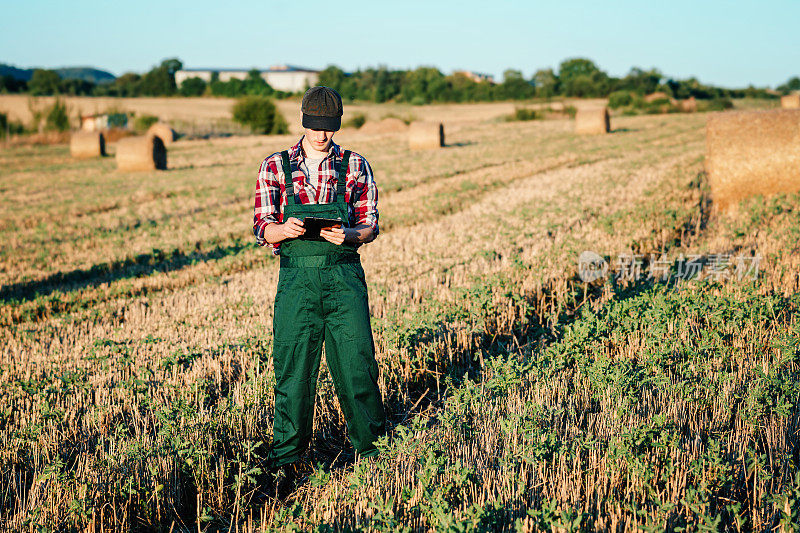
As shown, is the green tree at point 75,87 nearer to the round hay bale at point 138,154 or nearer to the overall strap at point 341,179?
the round hay bale at point 138,154

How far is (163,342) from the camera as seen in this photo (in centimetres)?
650

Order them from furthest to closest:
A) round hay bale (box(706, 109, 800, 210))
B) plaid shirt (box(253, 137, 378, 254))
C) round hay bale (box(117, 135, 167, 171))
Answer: round hay bale (box(117, 135, 167, 171)) → round hay bale (box(706, 109, 800, 210)) → plaid shirt (box(253, 137, 378, 254))

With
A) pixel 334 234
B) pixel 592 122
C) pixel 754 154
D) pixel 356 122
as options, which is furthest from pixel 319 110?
pixel 356 122

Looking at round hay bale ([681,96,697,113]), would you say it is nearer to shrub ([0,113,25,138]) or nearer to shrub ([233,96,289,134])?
shrub ([233,96,289,134])

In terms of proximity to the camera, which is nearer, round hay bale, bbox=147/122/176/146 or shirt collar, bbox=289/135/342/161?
shirt collar, bbox=289/135/342/161

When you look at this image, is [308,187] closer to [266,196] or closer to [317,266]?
[266,196]

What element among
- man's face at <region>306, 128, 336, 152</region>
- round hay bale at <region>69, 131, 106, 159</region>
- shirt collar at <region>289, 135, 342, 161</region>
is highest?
round hay bale at <region>69, 131, 106, 159</region>

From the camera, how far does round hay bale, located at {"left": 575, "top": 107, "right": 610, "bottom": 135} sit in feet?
113

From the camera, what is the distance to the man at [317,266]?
149 inches

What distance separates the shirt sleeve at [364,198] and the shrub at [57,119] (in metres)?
47.4

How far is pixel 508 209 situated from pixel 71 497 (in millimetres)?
10824

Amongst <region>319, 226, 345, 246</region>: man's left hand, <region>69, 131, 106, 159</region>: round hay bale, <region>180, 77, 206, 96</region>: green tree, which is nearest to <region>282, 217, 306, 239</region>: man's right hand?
<region>319, 226, 345, 246</region>: man's left hand

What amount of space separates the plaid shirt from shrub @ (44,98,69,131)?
1860 inches

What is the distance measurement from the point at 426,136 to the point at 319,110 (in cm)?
2724
